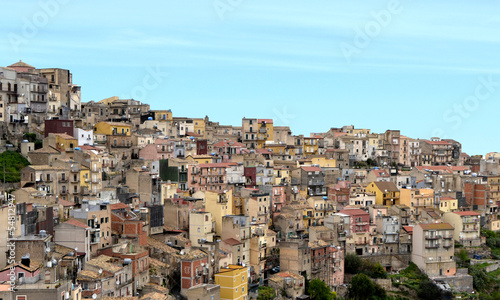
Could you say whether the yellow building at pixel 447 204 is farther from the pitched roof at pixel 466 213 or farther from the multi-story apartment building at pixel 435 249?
the multi-story apartment building at pixel 435 249

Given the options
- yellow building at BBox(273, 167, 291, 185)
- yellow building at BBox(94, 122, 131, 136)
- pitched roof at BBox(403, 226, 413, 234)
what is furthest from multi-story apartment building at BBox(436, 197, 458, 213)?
yellow building at BBox(94, 122, 131, 136)

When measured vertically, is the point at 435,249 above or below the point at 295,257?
below

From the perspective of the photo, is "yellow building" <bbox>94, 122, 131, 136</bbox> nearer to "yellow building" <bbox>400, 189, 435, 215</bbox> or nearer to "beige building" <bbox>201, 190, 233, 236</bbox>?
"beige building" <bbox>201, 190, 233, 236</bbox>

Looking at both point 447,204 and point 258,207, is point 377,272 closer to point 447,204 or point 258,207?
point 258,207

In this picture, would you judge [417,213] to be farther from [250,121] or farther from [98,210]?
[98,210]

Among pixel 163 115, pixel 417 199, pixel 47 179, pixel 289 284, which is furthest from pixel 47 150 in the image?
pixel 417 199

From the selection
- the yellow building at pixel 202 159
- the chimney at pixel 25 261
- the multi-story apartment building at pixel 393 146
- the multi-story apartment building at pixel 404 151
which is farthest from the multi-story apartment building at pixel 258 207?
the multi-story apartment building at pixel 404 151
